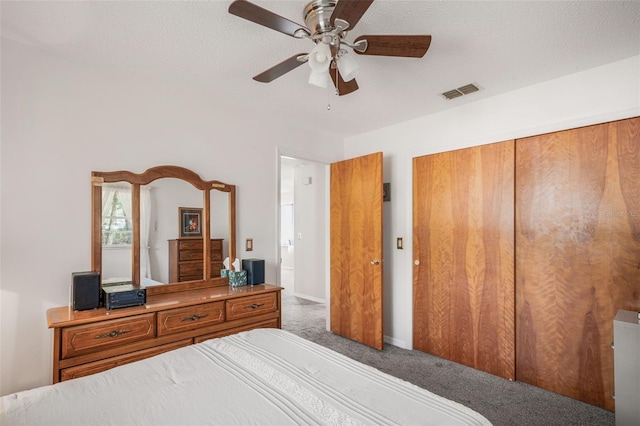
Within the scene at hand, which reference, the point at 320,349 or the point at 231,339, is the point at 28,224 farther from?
the point at 320,349

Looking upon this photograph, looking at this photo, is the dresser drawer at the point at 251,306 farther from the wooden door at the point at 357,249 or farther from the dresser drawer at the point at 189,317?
the wooden door at the point at 357,249

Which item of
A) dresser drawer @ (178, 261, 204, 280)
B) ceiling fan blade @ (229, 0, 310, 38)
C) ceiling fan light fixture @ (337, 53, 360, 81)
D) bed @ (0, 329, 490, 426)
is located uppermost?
ceiling fan blade @ (229, 0, 310, 38)

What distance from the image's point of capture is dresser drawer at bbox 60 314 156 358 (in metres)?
1.91

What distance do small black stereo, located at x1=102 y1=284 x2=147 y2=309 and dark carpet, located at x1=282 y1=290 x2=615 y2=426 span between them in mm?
2086

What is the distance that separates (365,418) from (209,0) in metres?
1.98

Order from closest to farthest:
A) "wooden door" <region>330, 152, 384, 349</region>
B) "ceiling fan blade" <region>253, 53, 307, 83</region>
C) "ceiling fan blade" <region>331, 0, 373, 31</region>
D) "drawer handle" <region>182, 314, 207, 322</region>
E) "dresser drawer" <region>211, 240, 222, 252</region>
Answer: "ceiling fan blade" <region>331, 0, 373, 31</region>, "ceiling fan blade" <region>253, 53, 307, 83</region>, "drawer handle" <region>182, 314, 207, 322</region>, "dresser drawer" <region>211, 240, 222, 252</region>, "wooden door" <region>330, 152, 384, 349</region>

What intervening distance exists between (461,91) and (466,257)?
1.49 m

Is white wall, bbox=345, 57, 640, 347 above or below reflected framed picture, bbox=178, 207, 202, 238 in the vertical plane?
above

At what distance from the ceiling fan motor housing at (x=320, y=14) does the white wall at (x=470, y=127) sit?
6.56 ft

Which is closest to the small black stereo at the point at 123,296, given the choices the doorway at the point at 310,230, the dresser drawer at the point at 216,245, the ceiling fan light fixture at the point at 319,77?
the dresser drawer at the point at 216,245

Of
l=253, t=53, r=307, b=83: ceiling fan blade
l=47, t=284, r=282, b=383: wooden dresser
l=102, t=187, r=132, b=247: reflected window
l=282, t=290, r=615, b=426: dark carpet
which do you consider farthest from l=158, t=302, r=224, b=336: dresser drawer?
l=253, t=53, r=307, b=83: ceiling fan blade

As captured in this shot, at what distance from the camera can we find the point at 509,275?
283 centimetres

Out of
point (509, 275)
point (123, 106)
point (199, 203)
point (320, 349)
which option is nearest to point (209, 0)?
point (123, 106)

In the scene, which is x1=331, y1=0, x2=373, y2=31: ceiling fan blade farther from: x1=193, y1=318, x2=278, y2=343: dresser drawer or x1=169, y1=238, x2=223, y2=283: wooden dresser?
x1=193, y1=318, x2=278, y2=343: dresser drawer
